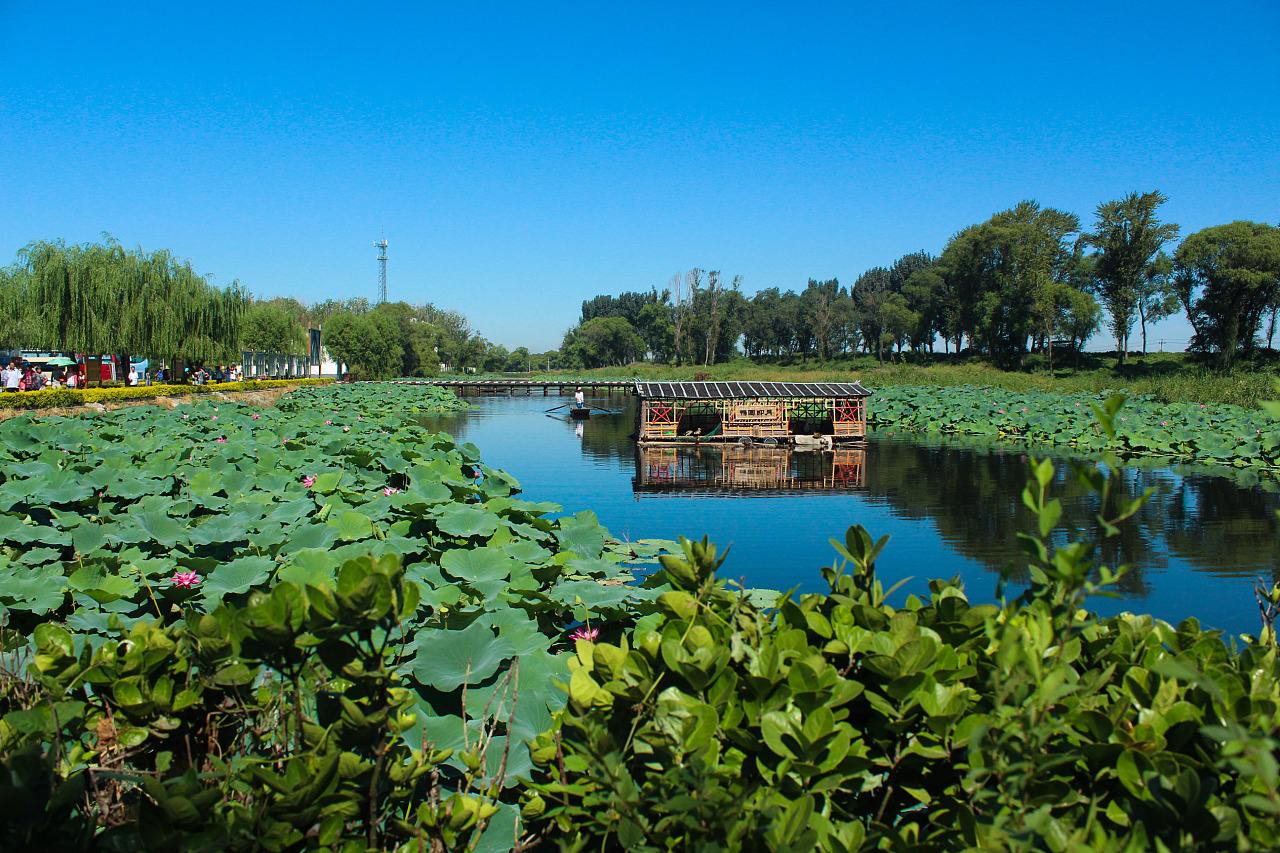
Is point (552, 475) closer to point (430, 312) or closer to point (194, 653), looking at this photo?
point (194, 653)

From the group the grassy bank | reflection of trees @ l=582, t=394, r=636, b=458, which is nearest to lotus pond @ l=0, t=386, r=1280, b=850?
reflection of trees @ l=582, t=394, r=636, b=458

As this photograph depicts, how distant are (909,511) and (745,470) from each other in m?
5.56

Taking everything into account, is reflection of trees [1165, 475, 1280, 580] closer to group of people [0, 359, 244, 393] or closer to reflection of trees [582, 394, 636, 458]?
reflection of trees [582, 394, 636, 458]

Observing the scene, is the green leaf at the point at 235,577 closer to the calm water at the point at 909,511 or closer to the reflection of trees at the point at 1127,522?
the calm water at the point at 909,511

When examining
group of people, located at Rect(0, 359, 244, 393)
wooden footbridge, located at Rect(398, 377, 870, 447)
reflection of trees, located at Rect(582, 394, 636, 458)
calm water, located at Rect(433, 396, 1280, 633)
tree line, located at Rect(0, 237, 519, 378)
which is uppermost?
tree line, located at Rect(0, 237, 519, 378)

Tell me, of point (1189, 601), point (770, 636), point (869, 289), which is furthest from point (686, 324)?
point (770, 636)

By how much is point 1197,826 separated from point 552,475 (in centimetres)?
1652

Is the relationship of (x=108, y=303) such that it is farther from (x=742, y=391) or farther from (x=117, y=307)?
(x=742, y=391)

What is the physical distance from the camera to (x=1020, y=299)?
155ft

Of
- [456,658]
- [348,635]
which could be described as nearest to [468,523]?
[456,658]

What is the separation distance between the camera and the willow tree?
24.5 m

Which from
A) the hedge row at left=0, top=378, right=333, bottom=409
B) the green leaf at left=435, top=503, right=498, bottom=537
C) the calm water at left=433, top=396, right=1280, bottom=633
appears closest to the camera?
the green leaf at left=435, top=503, right=498, bottom=537

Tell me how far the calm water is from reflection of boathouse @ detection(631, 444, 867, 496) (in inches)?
1.9

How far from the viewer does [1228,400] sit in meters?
27.0
